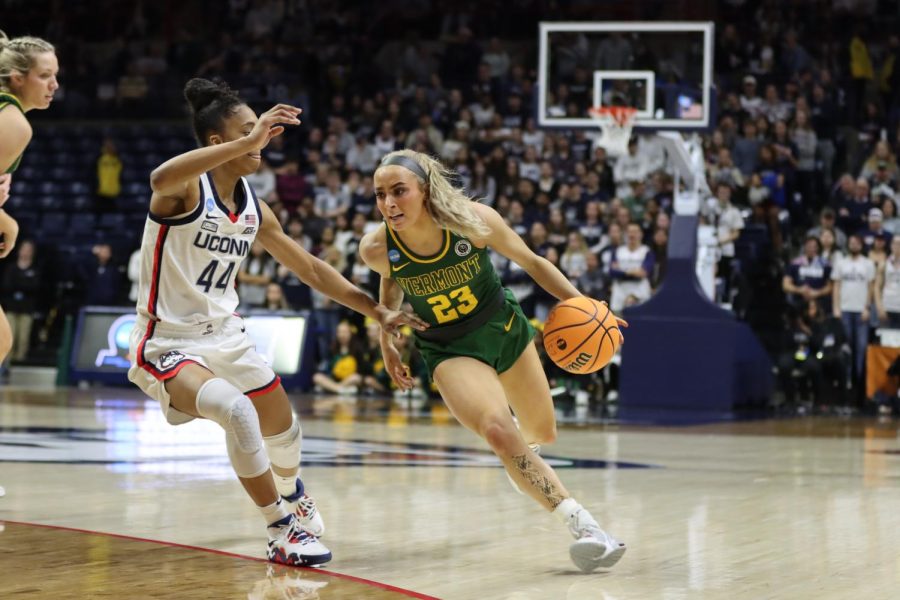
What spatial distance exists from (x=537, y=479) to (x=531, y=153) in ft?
41.3

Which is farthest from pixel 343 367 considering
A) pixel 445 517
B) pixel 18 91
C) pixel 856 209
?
pixel 18 91

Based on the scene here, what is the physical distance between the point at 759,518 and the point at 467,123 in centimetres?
1259

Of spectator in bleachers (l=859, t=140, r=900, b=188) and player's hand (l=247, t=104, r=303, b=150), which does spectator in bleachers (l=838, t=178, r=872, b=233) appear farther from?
player's hand (l=247, t=104, r=303, b=150)

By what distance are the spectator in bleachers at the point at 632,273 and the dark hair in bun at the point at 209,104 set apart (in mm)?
9763

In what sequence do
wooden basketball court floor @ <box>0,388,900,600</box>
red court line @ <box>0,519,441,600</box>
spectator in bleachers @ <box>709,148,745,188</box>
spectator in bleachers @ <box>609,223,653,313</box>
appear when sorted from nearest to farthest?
1. red court line @ <box>0,519,441,600</box>
2. wooden basketball court floor @ <box>0,388,900,600</box>
3. spectator in bleachers @ <box>609,223,653,313</box>
4. spectator in bleachers @ <box>709,148,745,188</box>

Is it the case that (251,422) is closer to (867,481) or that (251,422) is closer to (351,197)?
(867,481)

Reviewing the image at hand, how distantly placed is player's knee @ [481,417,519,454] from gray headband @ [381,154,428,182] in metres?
1.09

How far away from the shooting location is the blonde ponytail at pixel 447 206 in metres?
5.57

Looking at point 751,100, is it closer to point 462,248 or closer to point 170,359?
point 462,248

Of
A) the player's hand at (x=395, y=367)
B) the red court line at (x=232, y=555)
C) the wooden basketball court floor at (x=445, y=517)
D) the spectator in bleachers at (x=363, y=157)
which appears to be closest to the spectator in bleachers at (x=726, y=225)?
the wooden basketball court floor at (x=445, y=517)

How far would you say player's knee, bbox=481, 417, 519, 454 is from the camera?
17.3ft

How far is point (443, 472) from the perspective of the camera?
27.2ft

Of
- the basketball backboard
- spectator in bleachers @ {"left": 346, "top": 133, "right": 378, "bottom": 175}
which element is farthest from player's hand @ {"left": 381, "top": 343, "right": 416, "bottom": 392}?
spectator in bleachers @ {"left": 346, "top": 133, "right": 378, "bottom": 175}

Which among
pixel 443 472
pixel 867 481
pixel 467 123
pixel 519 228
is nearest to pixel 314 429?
pixel 443 472
